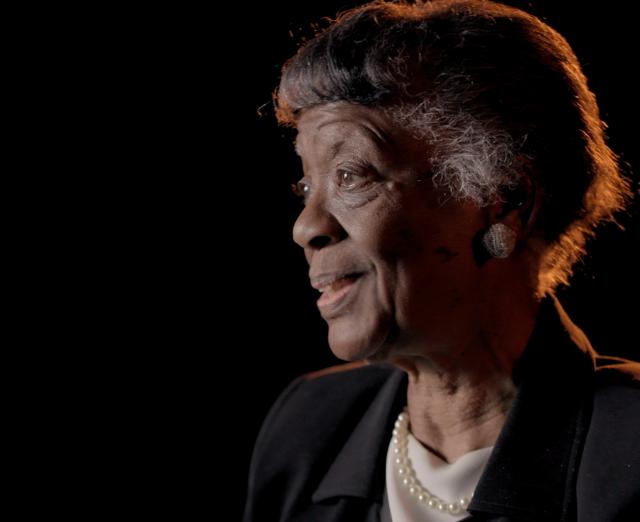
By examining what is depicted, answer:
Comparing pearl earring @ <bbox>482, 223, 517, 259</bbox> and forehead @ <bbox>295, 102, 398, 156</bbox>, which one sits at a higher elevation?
forehead @ <bbox>295, 102, 398, 156</bbox>

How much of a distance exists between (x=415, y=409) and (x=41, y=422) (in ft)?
4.22

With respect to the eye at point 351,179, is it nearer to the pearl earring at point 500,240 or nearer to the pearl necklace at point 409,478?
the pearl earring at point 500,240

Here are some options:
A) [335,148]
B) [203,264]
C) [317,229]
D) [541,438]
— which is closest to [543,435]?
[541,438]

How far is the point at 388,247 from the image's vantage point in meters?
1.53

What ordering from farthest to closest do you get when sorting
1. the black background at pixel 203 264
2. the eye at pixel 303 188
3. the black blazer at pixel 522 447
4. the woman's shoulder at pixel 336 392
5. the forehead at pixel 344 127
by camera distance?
1. the black background at pixel 203 264
2. the woman's shoulder at pixel 336 392
3. the eye at pixel 303 188
4. the forehead at pixel 344 127
5. the black blazer at pixel 522 447

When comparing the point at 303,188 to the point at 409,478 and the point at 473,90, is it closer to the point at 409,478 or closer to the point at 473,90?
the point at 473,90

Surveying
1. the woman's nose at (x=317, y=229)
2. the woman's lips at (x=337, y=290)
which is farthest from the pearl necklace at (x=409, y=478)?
the woman's nose at (x=317, y=229)

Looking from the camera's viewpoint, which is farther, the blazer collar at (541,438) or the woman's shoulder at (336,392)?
the woman's shoulder at (336,392)

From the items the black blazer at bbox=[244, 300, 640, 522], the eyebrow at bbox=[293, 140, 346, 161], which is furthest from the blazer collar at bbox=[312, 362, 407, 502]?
the eyebrow at bbox=[293, 140, 346, 161]

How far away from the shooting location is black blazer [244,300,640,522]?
1441mm

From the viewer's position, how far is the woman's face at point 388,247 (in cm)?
153

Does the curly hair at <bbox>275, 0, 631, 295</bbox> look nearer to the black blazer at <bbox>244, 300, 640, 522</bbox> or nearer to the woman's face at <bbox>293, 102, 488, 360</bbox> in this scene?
the woman's face at <bbox>293, 102, 488, 360</bbox>

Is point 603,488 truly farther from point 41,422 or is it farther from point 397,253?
point 41,422

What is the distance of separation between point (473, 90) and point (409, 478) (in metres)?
0.82
